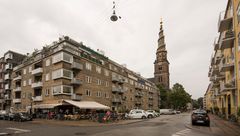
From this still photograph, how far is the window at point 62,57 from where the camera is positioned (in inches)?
1471

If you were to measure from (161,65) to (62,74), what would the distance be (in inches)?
3179

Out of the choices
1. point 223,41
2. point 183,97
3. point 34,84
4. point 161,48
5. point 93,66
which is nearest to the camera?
point 223,41

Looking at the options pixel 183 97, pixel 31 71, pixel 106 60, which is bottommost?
pixel 183 97

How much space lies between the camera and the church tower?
4296 inches

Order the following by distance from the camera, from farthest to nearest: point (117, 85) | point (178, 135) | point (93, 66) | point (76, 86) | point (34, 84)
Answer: point (117, 85) < point (93, 66) < point (34, 84) < point (76, 86) < point (178, 135)

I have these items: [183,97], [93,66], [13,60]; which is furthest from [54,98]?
[183,97]

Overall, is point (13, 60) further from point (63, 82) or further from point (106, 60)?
point (63, 82)

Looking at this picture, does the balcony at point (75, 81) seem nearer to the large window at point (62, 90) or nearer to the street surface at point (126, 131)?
the large window at point (62, 90)

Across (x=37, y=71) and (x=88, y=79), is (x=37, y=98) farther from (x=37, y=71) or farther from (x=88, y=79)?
(x=88, y=79)

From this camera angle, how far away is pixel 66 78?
37.6 meters

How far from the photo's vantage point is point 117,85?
5828cm

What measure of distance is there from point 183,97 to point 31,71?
65878 mm

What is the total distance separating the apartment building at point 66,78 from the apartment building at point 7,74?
784 cm

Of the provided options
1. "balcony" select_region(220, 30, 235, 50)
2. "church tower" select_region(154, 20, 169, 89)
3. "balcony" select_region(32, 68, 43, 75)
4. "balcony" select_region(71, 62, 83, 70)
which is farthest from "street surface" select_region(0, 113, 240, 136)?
"church tower" select_region(154, 20, 169, 89)
